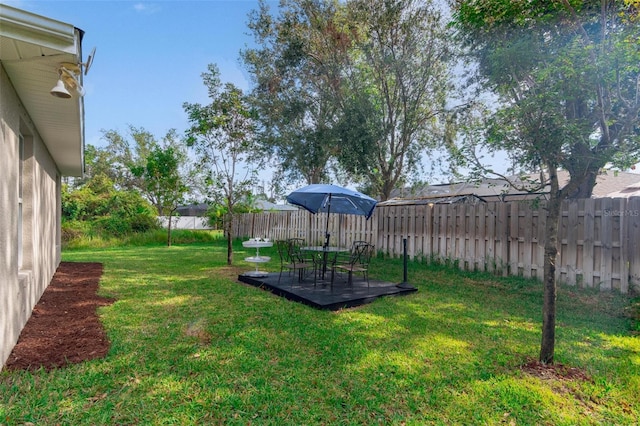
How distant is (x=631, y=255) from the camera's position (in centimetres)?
598

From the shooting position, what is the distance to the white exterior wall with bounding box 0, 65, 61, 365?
3.19 meters

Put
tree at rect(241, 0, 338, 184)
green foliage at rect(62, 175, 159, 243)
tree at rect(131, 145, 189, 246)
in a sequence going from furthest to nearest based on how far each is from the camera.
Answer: green foliage at rect(62, 175, 159, 243), tree at rect(131, 145, 189, 246), tree at rect(241, 0, 338, 184)

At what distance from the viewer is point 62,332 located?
4.12m

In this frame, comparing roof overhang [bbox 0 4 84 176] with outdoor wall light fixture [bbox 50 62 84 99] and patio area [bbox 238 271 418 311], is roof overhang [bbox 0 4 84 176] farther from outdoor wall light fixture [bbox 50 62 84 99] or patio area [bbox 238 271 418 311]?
patio area [bbox 238 271 418 311]

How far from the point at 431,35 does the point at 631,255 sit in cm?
901

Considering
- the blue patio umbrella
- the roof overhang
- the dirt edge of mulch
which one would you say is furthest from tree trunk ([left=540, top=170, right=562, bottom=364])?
the roof overhang

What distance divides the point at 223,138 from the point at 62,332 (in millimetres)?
7125

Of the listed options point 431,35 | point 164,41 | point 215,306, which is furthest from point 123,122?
point 215,306

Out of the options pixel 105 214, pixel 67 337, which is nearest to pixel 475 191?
pixel 67 337

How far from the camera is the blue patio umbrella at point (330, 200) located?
293 inches

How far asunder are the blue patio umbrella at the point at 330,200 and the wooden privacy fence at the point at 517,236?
8.45ft

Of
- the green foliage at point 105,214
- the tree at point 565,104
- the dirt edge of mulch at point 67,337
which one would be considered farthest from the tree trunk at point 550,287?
the green foliage at point 105,214

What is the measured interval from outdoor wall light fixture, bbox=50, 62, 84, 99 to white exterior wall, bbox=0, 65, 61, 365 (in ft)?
1.57

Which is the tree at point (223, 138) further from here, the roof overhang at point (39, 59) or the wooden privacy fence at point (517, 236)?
the roof overhang at point (39, 59)
